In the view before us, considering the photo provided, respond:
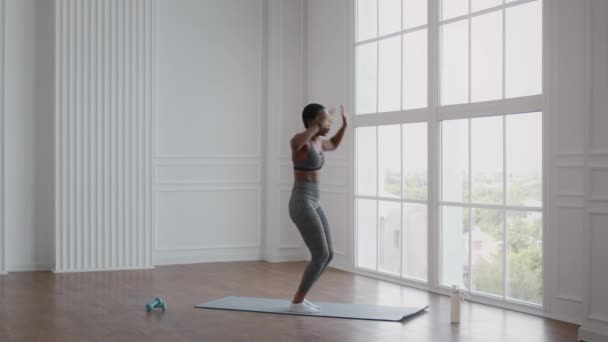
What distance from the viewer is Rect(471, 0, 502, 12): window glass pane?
5.62m

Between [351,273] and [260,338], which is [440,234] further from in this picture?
[260,338]

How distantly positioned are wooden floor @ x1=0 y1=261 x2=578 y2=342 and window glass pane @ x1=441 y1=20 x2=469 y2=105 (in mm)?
1663

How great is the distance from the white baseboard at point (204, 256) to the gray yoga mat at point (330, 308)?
2.18 meters

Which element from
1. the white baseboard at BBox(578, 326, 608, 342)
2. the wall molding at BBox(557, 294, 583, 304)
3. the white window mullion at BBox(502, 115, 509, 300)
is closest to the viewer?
the white baseboard at BBox(578, 326, 608, 342)

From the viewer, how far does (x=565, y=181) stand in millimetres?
5027

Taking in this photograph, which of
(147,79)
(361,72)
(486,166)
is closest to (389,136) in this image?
(361,72)

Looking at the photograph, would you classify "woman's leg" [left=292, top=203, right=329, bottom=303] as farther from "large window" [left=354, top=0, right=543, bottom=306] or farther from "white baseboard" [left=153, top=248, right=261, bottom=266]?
"white baseboard" [left=153, top=248, right=261, bottom=266]

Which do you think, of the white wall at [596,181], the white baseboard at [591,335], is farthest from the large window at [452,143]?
the white baseboard at [591,335]

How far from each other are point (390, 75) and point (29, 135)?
11.6 ft

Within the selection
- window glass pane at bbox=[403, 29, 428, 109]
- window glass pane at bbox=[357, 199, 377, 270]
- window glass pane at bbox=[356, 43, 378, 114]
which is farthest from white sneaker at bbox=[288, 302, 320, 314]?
window glass pane at bbox=[356, 43, 378, 114]

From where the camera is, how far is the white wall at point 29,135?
7.12 meters

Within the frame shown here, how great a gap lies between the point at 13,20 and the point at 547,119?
5031 millimetres

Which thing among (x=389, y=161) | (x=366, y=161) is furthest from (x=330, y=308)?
(x=366, y=161)

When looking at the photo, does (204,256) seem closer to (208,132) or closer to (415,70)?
(208,132)
